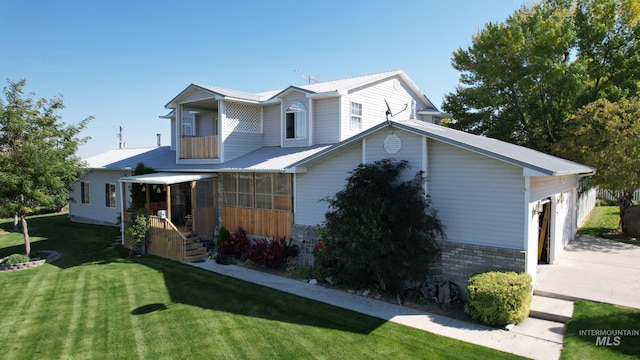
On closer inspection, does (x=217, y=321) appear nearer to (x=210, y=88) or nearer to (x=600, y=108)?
(x=210, y=88)

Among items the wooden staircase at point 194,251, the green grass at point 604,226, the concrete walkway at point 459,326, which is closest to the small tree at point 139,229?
the wooden staircase at point 194,251

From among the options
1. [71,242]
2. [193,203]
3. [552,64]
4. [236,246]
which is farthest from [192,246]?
[552,64]

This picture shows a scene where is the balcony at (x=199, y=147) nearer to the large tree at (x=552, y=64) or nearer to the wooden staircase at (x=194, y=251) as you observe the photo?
the wooden staircase at (x=194, y=251)

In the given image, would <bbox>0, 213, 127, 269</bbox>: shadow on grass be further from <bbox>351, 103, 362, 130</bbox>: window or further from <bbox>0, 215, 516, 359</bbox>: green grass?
<bbox>351, 103, 362, 130</bbox>: window

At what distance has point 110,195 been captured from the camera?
77.3 feet

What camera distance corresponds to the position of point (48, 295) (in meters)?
11.6

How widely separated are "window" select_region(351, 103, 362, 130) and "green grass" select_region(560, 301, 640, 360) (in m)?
10.9

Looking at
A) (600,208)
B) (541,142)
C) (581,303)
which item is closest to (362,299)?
(581,303)

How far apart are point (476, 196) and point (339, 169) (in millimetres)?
4456

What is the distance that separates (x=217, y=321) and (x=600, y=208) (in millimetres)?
28415

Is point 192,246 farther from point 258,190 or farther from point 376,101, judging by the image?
point 376,101

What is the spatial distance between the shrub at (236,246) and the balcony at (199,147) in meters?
4.32

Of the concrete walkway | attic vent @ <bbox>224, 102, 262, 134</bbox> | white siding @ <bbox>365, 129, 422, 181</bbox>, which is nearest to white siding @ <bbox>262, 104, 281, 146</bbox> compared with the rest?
attic vent @ <bbox>224, 102, 262, 134</bbox>

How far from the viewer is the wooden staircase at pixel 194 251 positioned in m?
15.1
